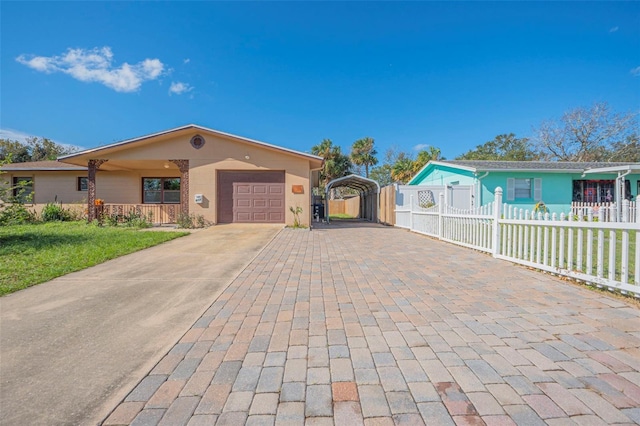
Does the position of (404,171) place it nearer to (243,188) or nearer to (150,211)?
(243,188)

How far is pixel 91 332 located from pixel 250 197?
11168 millimetres

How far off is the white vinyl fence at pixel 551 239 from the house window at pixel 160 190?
44.0 feet

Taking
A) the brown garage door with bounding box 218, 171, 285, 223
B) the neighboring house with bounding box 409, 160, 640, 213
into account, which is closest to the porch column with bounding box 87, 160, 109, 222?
the brown garage door with bounding box 218, 171, 285, 223

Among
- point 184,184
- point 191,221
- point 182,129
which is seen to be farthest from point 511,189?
point 182,129

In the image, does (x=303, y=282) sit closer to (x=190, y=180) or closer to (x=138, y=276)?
(x=138, y=276)

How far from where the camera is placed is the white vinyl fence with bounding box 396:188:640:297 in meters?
3.96

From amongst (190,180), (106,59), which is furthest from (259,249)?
(106,59)

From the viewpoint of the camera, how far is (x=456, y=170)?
1803cm

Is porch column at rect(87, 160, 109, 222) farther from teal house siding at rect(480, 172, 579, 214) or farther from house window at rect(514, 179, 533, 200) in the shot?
house window at rect(514, 179, 533, 200)

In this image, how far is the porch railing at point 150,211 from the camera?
14.5 meters

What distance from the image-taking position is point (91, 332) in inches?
119

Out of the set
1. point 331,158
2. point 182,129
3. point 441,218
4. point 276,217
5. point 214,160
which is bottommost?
point 276,217

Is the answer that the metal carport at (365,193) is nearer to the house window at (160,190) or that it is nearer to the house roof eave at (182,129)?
the house roof eave at (182,129)

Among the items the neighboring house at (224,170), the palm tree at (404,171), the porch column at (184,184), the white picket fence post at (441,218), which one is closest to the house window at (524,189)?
the white picket fence post at (441,218)
